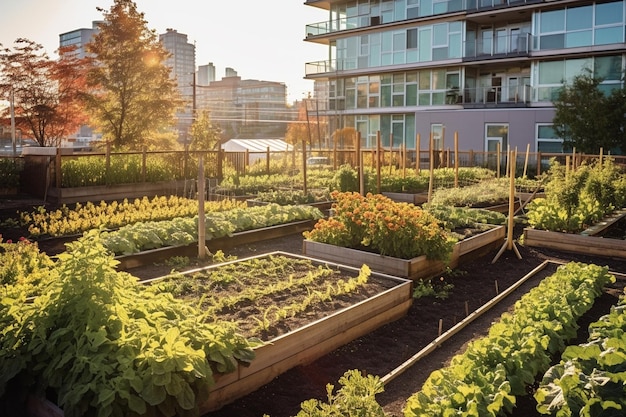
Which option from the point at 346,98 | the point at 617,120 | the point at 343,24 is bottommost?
the point at 617,120

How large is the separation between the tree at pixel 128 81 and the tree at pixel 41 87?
1295 millimetres

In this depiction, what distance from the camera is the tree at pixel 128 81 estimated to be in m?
26.1

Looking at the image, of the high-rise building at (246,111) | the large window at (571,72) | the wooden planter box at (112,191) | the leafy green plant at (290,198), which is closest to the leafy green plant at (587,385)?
the leafy green plant at (290,198)

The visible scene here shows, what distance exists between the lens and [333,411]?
3461mm

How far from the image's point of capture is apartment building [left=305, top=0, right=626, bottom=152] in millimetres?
29775

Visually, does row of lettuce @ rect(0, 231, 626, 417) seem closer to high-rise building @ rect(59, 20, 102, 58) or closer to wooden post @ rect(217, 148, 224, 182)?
wooden post @ rect(217, 148, 224, 182)

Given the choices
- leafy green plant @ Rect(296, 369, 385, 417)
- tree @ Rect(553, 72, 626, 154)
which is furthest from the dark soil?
tree @ Rect(553, 72, 626, 154)

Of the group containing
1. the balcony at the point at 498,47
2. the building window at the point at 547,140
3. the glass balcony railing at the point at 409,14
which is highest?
the glass balcony railing at the point at 409,14

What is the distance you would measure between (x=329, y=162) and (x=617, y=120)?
12943mm

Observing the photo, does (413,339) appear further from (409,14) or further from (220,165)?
(409,14)

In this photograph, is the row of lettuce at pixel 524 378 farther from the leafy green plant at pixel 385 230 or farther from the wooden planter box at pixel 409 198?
the wooden planter box at pixel 409 198

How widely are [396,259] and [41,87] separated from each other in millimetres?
24187

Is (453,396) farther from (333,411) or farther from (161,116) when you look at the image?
(161,116)

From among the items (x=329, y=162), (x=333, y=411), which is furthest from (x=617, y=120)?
(x=333, y=411)
